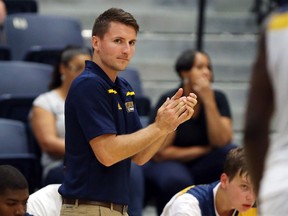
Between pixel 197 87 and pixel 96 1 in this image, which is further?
pixel 96 1

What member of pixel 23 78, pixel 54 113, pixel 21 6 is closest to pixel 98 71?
pixel 54 113

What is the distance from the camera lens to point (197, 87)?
615cm

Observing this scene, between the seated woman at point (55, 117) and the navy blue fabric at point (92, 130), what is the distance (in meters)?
1.63

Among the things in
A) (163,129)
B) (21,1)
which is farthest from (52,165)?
(21,1)

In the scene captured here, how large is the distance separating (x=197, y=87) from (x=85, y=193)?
8.30 feet

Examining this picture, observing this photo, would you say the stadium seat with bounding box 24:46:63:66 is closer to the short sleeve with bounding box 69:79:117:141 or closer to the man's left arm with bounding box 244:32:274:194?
the short sleeve with bounding box 69:79:117:141

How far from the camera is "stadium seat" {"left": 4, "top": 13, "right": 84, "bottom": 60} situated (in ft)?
23.6

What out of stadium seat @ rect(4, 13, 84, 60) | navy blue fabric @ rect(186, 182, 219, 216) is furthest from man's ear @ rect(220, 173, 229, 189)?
stadium seat @ rect(4, 13, 84, 60)

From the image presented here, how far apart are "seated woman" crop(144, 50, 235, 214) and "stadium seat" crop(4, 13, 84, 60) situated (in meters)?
1.39

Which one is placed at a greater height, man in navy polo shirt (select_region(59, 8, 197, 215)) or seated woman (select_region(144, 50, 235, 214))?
man in navy polo shirt (select_region(59, 8, 197, 215))

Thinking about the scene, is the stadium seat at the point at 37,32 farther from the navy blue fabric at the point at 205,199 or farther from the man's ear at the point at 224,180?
the man's ear at the point at 224,180

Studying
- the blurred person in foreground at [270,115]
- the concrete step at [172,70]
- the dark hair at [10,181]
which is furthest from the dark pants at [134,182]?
the blurred person in foreground at [270,115]

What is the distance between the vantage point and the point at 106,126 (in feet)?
11.9

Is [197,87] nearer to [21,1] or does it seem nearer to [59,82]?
[59,82]
